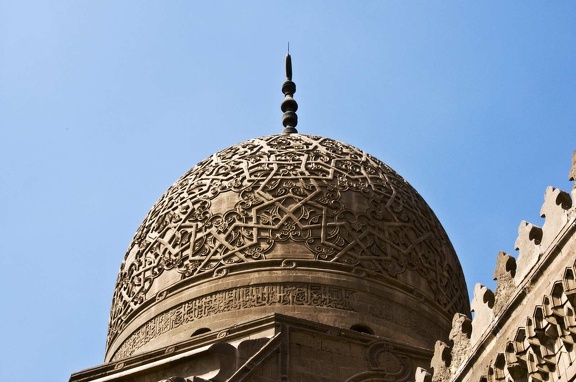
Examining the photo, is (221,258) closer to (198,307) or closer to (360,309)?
(198,307)

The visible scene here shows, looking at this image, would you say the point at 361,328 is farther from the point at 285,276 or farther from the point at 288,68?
the point at 288,68

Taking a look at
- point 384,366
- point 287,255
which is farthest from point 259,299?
point 384,366

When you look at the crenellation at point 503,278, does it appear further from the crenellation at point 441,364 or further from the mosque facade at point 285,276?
Result: the mosque facade at point 285,276

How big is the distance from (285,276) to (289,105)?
399 centimetres

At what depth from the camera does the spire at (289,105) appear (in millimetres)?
15469

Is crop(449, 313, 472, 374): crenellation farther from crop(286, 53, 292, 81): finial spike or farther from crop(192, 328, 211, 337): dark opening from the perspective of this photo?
crop(286, 53, 292, 81): finial spike

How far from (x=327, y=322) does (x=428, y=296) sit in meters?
1.56

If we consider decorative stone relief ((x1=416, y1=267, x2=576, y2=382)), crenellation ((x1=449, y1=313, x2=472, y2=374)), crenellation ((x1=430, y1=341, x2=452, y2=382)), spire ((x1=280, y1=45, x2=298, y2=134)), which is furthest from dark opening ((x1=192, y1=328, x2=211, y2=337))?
decorative stone relief ((x1=416, y1=267, x2=576, y2=382))

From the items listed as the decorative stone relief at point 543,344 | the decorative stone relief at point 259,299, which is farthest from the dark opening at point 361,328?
the decorative stone relief at point 543,344

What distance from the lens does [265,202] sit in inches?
512

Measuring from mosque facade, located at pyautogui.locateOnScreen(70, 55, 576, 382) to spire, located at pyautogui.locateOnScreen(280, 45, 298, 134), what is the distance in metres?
0.36

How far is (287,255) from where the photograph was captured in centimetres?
1255

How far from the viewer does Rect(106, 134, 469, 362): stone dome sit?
12383mm

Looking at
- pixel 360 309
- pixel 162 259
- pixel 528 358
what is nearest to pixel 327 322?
pixel 360 309
